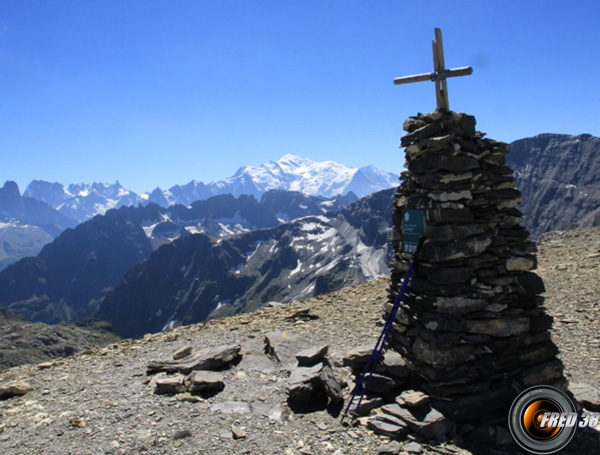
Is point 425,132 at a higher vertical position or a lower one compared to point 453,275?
higher

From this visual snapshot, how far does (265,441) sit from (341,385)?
3.03 metres

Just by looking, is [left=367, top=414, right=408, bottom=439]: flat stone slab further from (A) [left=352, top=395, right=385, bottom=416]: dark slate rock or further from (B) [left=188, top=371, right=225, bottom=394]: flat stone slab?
(B) [left=188, top=371, right=225, bottom=394]: flat stone slab

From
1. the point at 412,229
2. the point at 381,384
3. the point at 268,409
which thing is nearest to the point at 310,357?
the point at 268,409

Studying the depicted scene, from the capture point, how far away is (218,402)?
35.7ft

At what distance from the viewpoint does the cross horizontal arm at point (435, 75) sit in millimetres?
10922

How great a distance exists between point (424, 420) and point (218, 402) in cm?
523

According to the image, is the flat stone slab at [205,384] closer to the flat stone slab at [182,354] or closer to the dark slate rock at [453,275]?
the flat stone slab at [182,354]

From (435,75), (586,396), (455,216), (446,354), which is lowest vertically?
(586,396)

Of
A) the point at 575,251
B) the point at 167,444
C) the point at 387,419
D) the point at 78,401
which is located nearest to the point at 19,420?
the point at 78,401

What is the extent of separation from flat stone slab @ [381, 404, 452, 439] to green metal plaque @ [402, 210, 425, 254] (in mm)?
3987

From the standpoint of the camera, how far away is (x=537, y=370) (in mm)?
10430

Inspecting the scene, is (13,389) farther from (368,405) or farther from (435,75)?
(435,75)

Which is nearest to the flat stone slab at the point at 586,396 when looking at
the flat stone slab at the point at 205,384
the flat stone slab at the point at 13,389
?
the flat stone slab at the point at 205,384

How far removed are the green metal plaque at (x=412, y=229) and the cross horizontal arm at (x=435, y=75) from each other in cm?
371
